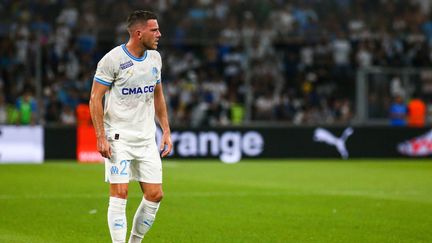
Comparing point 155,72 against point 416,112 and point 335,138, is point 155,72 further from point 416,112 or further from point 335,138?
point 416,112

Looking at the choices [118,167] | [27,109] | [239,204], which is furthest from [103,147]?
[27,109]

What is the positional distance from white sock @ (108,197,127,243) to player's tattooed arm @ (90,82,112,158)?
0.46m

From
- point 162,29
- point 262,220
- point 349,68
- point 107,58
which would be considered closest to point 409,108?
point 349,68

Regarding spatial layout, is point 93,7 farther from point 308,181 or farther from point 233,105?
point 308,181

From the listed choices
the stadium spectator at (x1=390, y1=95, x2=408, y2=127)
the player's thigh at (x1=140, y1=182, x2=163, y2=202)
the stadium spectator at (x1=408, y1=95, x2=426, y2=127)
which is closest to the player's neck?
the player's thigh at (x1=140, y1=182, x2=163, y2=202)

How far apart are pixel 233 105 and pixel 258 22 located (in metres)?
3.47

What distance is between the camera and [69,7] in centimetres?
2766

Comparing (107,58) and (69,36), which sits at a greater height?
(69,36)

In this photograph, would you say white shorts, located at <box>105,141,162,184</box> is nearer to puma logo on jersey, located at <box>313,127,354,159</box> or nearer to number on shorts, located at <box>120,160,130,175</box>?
number on shorts, located at <box>120,160,130,175</box>

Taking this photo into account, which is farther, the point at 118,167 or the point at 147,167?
the point at 147,167

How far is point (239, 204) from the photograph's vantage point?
13.6 meters

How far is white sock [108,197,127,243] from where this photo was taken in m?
7.98

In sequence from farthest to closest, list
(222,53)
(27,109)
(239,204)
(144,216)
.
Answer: (222,53)
(27,109)
(239,204)
(144,216)

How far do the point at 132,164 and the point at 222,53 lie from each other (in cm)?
2012
